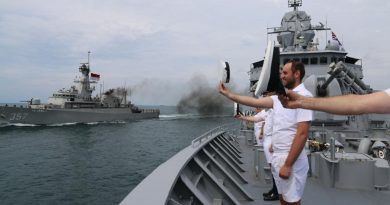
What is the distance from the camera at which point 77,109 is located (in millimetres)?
55312

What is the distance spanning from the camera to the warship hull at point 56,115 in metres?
49.5

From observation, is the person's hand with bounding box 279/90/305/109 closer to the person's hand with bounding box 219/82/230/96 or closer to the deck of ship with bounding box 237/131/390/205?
the person's hand with bounding box 219/82/230/96

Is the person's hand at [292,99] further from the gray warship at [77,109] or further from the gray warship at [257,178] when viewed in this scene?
the gray warship at [77,109]

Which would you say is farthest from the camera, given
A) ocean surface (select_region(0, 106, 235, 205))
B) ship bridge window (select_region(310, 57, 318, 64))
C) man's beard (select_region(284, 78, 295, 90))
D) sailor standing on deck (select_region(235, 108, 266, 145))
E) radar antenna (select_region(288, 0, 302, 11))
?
radar antenna (select_region(288, 0, 302, 11))

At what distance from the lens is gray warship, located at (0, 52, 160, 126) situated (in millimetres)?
49906

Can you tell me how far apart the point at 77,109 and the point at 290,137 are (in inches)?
2210

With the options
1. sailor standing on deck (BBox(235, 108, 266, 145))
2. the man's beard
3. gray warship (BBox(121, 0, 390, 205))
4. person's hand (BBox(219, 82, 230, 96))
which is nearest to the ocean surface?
gray warship (BBox(121, 0, 390, 205))

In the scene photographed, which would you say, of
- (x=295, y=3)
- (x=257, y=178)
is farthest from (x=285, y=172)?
(x=295, y=3)

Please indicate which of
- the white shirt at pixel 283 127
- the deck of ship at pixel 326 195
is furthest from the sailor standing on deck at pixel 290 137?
the deck of ship at pixel 326 195

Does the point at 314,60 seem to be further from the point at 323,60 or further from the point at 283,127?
the point at 283,127

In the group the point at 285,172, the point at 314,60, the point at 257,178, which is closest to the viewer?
the point at 285,172

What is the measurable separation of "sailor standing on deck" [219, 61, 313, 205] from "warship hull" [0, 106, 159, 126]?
2099 inches

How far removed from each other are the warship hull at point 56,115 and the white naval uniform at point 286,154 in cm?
5330

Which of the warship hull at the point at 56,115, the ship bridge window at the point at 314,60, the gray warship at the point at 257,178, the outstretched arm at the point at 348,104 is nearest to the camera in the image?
the outstretched arm at the point at 348,104
